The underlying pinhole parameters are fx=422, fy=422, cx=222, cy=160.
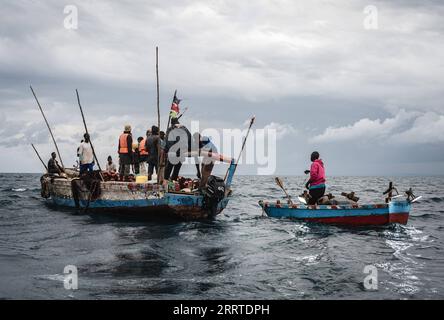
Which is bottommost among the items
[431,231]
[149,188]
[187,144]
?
[431,231]

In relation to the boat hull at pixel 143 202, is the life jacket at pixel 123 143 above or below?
above

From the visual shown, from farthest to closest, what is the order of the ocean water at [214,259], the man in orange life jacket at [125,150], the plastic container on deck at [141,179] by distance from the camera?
the man in orange life jacket at [125,150], the plastic container on deck at [141,179], the ocean water at [214,259]

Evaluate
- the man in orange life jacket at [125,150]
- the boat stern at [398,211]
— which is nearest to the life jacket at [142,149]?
the man in orange life jacket at [125,150]

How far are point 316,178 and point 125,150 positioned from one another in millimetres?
7847

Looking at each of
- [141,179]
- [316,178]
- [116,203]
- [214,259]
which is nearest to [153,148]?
[141,179]

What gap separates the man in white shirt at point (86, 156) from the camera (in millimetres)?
17906

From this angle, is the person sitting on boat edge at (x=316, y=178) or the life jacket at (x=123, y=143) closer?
the person sitting on boat edge at (x=316, y=178)

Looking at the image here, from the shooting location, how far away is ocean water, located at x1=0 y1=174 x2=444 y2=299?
26.0 feet

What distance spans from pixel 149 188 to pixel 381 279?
355 inches

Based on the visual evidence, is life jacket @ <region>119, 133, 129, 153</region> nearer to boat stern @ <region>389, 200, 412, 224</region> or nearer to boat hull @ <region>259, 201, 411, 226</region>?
boat hull @ <region>259, 201, 411, 226</region>

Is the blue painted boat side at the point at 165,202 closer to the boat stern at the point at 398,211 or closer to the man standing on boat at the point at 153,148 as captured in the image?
the man standing on boat at the point at 153,148
